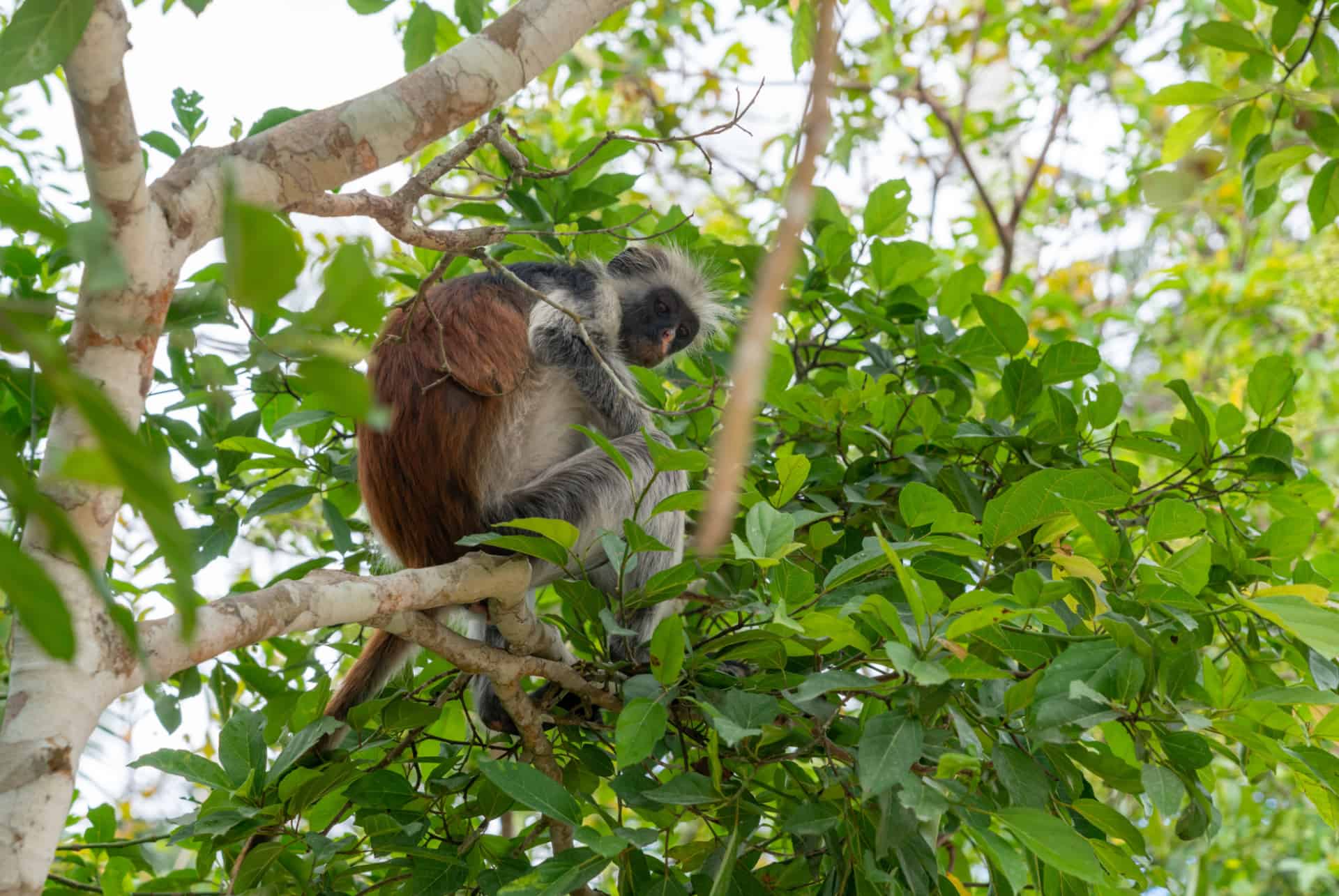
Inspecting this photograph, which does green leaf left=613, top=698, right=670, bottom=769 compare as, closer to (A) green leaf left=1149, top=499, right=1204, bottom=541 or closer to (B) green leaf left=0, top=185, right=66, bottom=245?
(A) green leaf left=1149, top=499, right=1204, bottom=541

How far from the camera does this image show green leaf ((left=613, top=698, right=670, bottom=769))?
1.74 m

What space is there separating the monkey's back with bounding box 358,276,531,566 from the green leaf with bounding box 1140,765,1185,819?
1.61m

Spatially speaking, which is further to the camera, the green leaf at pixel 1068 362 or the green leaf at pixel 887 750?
the green leaf at pixel 1068 362

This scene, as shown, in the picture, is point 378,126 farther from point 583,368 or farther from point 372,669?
point 583,368

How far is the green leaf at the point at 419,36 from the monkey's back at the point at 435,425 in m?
0.56

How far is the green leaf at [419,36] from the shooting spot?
2473mm

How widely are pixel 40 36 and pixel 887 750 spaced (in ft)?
4.44

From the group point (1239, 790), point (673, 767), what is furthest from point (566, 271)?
point (1239, 790)

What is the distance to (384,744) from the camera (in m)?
2.28

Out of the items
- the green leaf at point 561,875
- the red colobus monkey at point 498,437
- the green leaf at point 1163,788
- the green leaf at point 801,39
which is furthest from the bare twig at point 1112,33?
the green leaf at point 561,875

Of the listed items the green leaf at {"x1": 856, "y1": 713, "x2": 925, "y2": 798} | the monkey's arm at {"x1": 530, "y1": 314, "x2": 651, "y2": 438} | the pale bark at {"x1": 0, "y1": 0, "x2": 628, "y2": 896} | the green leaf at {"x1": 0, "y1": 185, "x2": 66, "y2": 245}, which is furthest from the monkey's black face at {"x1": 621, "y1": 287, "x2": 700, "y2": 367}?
the green leaf at {"x1": 0, "y1": 185, "x2": 66, "y2": 245}

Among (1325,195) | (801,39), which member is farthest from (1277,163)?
(801,39)

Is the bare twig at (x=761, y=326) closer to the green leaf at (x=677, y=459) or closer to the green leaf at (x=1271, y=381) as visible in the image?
the green leaf at (x=677, y=459)

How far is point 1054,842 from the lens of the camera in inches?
57.7
